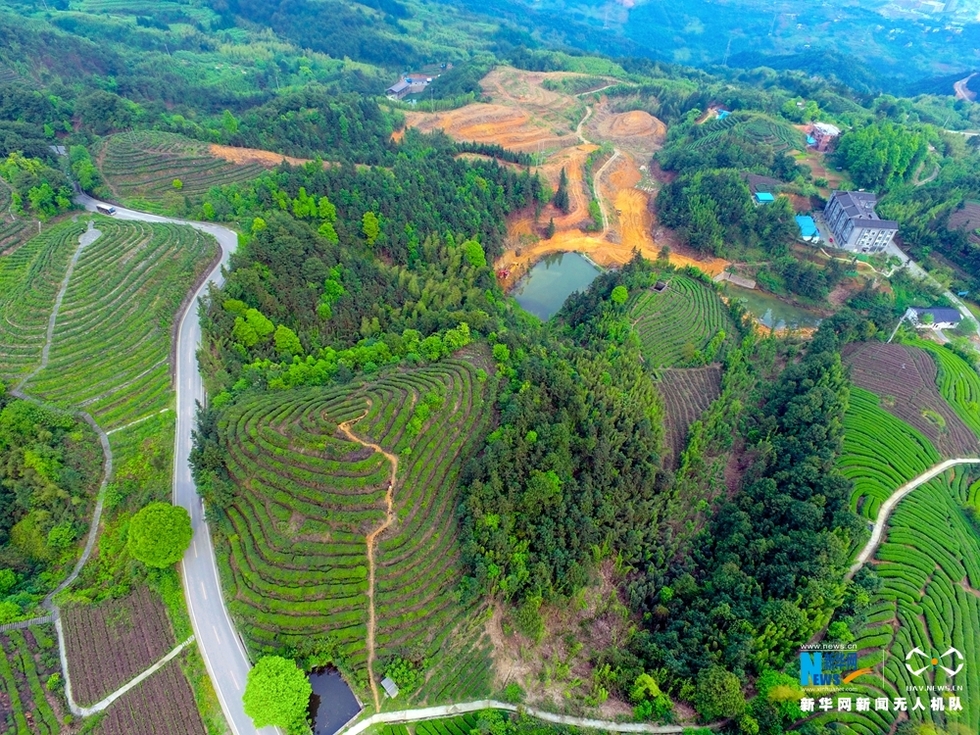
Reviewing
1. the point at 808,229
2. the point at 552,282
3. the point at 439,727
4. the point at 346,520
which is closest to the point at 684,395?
the point at 552,282

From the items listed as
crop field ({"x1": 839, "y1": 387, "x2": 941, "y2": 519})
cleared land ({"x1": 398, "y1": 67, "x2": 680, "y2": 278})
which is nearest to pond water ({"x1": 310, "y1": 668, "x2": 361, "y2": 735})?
crop field ({"x1": 839, "y1": 387, "x2": 941, "y2": 519})

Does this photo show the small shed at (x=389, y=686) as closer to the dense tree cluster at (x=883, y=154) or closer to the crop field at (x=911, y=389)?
the crop field at (x=911, y=389)

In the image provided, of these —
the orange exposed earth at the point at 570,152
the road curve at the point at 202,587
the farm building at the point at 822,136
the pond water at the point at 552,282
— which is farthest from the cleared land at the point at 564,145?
the road curve at the point at 202,587

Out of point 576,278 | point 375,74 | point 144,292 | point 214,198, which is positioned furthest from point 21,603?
point 375,74

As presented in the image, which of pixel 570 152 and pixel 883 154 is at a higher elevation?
pixel 883 154

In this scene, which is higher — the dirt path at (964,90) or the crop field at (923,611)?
the dirt path at (964,90)

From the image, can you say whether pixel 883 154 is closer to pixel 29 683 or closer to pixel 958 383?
pixel 958 383

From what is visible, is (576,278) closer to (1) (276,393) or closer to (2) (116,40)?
(1) (276,393)
